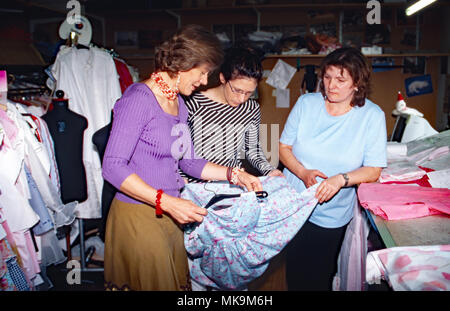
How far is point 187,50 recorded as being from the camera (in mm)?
1261

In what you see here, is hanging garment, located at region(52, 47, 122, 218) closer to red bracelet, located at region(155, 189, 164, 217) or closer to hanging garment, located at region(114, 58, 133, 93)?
hanging garment, located at region(114, 58, 133, 93)

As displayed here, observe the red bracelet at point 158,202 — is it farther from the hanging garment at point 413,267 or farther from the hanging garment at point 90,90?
the hanging garment at point 90,90

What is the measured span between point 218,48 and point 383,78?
3118 mm

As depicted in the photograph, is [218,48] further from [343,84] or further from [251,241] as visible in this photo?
[251,241]

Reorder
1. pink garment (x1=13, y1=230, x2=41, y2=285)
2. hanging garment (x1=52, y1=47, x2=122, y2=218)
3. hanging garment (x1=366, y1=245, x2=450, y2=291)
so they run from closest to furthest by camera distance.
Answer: hanging garment (x1=366, y1=245, x2=450, y2=291), pink garment (x1=13, y1=230, x2=41, y2=285), hanging garment (x1=52, y1=47, x2=122, y2=218)

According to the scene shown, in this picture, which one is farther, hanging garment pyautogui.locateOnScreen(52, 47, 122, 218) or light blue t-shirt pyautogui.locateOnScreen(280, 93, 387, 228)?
hanging garment pyautogui.locateOnScreen(52, 47, 122, 218)

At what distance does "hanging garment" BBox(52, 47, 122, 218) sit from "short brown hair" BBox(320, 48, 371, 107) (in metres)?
1.55

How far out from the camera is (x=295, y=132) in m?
A: 1.79

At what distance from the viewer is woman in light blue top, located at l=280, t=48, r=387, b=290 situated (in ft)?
5.29

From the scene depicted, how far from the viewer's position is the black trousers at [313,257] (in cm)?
179

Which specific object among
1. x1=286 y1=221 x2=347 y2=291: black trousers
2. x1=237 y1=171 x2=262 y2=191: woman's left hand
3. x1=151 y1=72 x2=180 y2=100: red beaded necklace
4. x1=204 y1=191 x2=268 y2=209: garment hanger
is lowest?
x1=286 y1=221 x2=347 y2=291: black trousers

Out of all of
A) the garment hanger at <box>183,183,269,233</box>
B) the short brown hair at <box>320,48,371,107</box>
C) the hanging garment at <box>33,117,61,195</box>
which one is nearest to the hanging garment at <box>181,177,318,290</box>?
the garment hanger at <box>183,183,269,233</box>

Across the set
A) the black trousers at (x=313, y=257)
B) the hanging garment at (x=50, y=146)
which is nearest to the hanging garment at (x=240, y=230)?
the black trousers at (x=313, y=257)

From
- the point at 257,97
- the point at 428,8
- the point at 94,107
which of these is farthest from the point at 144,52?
the point at 428,8
